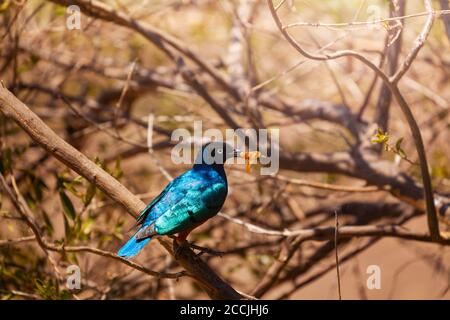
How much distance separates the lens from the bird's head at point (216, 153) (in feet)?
9.77

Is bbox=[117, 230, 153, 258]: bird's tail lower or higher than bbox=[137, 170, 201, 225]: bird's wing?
lower

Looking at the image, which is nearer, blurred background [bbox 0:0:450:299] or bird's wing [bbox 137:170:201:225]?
bird's wing [bbox 137:170:201:225]

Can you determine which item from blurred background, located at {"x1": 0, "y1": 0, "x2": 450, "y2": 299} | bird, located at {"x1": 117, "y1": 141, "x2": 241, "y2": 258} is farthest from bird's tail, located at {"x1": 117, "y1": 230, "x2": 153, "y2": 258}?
blurred background, located at {"x1": 0, "y1": 0, "x2": 450, "y2": 299}

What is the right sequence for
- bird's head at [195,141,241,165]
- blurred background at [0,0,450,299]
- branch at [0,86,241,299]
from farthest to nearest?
blurred background at [0,0,450,299] < bird's head at [195,141,241,165] < branch at [0,86,241,299]

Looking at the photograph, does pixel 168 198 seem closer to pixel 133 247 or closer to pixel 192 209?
pixel 192 209

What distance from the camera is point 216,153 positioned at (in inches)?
118

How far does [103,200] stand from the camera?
13.4 feet

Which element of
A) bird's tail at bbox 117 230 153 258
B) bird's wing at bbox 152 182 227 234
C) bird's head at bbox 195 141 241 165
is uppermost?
bird's head at bbox 195 141 241 165

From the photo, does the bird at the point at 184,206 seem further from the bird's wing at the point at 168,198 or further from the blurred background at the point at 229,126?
the blurred background at the point at 229,126

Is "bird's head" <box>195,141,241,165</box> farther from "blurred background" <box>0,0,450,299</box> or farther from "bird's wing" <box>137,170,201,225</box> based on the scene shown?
"blurred background" <box>0,0,450,299</box>

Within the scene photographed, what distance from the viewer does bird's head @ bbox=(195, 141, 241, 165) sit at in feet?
9.77

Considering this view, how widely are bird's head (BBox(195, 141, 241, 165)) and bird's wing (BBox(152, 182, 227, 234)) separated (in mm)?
197

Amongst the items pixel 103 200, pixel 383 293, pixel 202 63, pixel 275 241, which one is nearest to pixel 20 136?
pixel 103 200
